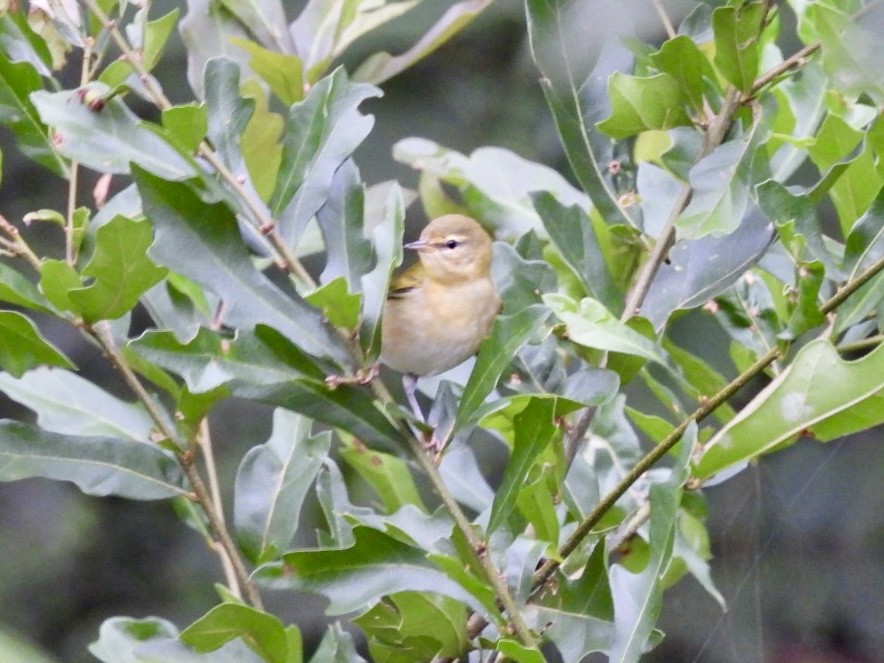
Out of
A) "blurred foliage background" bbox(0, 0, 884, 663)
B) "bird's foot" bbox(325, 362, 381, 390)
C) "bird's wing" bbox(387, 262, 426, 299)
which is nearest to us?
"bird's foot" bbox(325, 362, 381, 390)

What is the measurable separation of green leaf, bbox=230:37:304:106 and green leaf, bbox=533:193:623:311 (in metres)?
0.42

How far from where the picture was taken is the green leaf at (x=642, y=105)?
1.24 metres

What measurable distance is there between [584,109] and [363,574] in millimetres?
594

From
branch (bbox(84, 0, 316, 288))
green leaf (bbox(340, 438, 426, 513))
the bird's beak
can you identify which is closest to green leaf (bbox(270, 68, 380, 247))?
branch (bbox(84, 0, 316, 288))

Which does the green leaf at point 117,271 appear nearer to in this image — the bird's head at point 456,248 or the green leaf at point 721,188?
the green leaf at point 721,188

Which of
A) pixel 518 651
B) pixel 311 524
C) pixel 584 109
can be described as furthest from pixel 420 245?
pixel 311 524

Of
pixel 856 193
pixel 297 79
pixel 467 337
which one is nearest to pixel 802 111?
pixel 856 193

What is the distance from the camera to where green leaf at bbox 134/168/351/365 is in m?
1.05

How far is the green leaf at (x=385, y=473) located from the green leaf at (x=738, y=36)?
2.10ft

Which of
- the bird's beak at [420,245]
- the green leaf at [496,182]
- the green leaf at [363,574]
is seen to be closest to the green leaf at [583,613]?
the green leaf at [363,574]

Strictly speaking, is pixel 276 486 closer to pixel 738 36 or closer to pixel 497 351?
pixel 497 351

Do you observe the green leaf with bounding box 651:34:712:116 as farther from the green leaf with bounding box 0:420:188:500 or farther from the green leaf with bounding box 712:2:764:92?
the green leaf with bounding box 0:420:188:500

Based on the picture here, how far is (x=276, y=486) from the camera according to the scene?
4.51 ft

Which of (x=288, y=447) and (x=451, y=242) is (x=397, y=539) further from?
(x=451, y=242)
